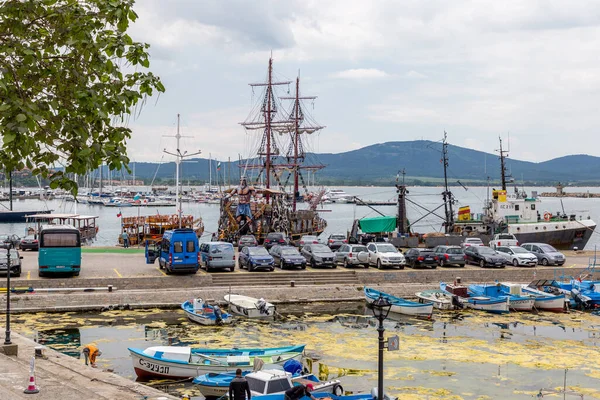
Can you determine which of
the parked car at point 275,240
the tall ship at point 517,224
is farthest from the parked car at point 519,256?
the parked car at point 275,240

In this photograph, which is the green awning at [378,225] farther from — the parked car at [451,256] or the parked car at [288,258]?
the parked car at [288,258]

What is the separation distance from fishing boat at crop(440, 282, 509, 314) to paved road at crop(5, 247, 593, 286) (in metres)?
6.29

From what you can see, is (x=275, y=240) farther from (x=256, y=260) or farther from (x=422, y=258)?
(x=422, y=258)

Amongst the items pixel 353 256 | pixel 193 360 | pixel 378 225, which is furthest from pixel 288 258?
pixel 378 225

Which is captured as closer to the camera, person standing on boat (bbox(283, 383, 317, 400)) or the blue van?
person standing on boat (bbox(283, 383, 317, 400))

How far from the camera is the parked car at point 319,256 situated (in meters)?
43.0

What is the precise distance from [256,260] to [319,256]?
4.51m

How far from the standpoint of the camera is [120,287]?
118ft

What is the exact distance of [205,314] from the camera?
30688 mm

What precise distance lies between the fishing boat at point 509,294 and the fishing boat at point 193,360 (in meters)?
17.0

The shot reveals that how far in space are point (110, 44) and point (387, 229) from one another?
5592 centimetres

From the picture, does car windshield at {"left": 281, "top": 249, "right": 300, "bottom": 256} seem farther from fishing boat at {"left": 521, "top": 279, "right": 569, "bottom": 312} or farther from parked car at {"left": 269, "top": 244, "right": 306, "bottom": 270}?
fishing boat at {"left": 521, "top": 279, "right": 569, "bottom": 312}

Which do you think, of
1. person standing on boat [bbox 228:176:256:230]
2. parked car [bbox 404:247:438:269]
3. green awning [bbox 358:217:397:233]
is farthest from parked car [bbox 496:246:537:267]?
person standing on boat [bbox 228:176:256:230]

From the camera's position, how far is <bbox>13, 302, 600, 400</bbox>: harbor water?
22.0 m
